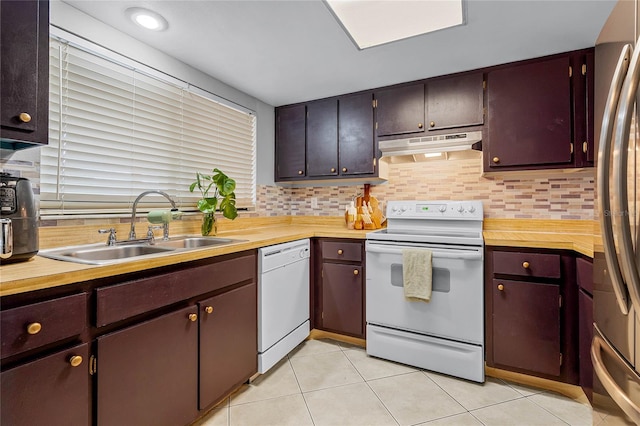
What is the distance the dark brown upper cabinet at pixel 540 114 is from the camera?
80.2 inches

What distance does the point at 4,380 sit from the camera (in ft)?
2.90

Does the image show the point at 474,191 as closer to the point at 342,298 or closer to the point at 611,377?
the point at 342,298

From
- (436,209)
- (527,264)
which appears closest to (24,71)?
(436,209)

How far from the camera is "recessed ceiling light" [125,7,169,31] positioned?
1637mm

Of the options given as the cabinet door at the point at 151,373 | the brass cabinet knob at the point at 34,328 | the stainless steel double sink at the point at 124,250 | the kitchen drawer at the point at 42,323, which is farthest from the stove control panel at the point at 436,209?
the brass cabinet knob at the point at 34,328

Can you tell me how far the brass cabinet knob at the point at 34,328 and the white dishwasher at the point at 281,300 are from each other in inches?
43.2

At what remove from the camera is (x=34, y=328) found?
0.94 meters

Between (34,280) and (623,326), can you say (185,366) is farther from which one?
(623,326)

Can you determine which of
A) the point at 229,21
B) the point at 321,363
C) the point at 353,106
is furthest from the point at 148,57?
the point at 321,363

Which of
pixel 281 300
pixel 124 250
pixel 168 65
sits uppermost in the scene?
pixel 168 65

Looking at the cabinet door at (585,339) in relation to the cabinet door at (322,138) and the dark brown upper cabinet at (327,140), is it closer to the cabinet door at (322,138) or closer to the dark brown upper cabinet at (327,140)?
the dark brown upper cabinet at (327,140)

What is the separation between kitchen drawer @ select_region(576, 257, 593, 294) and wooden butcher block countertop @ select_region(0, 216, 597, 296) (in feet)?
0.20

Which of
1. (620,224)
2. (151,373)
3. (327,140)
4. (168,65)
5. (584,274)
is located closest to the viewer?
(620,224)

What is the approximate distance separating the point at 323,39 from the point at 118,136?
1.37 m
